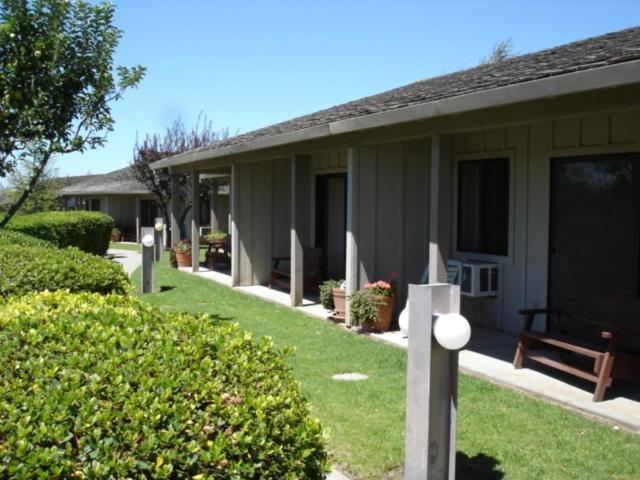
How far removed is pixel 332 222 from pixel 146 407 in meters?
10.9

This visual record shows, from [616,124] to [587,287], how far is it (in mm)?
1861

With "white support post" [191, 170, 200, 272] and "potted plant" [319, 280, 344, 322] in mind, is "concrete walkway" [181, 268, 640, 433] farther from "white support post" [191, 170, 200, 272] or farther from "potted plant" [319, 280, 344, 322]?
"white support post" [191, 170, 200, 272]

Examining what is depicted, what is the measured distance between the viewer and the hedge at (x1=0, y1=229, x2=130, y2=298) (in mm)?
5852

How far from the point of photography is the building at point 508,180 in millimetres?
5801

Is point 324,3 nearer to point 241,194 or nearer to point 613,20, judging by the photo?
point 241,194

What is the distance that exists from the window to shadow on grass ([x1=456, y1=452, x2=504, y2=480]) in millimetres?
4563

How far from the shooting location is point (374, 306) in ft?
28.4

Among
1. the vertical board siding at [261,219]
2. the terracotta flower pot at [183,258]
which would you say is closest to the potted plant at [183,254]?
the terracotta flower pot at [183,258]

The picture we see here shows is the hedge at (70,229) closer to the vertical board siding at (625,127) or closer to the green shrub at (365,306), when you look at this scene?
the green shrub at (365,306)

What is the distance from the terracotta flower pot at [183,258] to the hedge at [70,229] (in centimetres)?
265

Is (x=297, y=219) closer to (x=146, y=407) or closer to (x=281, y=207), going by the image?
(x=281, y=207)

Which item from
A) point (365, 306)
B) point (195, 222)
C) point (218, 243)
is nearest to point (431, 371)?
point (365, 306)

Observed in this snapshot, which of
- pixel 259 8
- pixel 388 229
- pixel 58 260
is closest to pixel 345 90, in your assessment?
pixel 259 8

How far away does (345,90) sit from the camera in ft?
128
